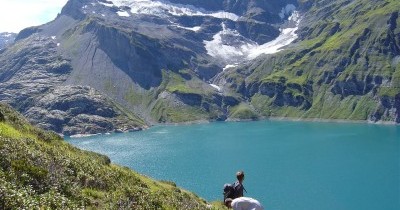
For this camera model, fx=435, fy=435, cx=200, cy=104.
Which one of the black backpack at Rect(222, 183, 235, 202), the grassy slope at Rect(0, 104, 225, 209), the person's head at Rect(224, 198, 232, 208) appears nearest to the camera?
the grassy slope at Rect(0, 104, 225, 209)

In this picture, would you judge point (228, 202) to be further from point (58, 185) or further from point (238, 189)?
point (58, 185)

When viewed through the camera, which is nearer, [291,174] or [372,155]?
[291,174]

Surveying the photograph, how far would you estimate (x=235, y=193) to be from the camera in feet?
93.2

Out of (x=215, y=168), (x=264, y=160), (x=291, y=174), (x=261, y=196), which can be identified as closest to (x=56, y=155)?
(x=261, y=196)

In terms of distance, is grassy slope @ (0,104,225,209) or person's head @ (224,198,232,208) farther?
person's head @ (224,198,232,208)

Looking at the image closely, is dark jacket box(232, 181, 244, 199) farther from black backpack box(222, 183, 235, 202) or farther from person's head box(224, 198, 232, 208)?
person's head box(224, 198, 232, 208)

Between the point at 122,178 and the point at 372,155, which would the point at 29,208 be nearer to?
the point at 122,178

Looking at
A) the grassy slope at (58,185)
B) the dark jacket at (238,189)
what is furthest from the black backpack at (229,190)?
the grassy slope at (58,185)

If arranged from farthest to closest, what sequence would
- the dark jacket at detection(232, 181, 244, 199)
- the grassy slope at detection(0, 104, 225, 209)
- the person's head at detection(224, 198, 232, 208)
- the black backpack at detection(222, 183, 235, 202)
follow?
the black backpack at detection(222, 183, 235, 202) → the dark jacket at detection(232, 181, 244, 199) → the person's head at detection(224, 198, 232, 208) → the grassy slope at detection(0, 104, 225, 209)

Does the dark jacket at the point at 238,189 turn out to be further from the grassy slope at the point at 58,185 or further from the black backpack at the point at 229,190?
the grassy slope at the point at 58,185

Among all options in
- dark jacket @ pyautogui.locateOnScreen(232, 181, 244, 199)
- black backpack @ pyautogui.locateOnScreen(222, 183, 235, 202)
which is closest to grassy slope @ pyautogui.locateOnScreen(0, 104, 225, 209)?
black backpack @ pyautogui.locateOnScreen(222, 183, 235, 202)

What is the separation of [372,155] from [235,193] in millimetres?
186620

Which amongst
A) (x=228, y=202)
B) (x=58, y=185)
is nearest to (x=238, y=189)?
(x=228, y=202)

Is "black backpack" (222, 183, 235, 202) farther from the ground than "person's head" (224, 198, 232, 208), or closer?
farther from the ground
